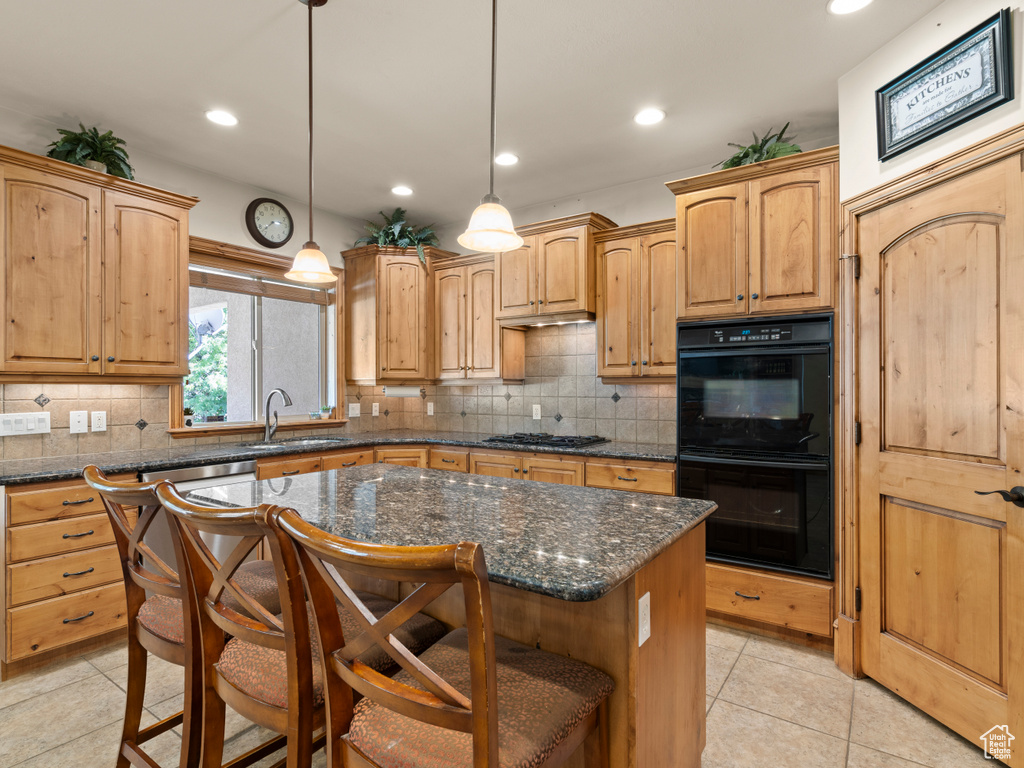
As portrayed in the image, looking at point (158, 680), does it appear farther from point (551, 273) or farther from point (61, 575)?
point (551, 273)

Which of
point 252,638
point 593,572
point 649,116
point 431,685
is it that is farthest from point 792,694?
point 649,116

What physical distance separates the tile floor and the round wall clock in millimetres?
2734

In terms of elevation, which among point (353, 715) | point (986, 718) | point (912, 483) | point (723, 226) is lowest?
point (986, 718)

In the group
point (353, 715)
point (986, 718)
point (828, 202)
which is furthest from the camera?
point (828, 202)

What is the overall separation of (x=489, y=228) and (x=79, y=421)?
2.76 meters

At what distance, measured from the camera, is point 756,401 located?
2777 millimetres

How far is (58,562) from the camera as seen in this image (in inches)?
96.4

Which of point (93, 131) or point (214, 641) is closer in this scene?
point (214, 641)

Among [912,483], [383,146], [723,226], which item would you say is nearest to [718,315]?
[723,226]

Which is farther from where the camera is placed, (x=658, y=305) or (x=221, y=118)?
(x=658, y=305)

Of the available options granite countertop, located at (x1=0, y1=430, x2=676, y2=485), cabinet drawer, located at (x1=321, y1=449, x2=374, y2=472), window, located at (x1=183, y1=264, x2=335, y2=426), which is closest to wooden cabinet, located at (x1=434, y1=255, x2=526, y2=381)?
granite countertop, located at (x1=0, y1=430, x2=676, y2=485)

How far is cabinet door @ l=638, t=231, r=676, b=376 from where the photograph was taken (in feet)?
11.0

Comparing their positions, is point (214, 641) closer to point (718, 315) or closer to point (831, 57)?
point (718, 315)

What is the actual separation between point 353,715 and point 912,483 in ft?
7.29
